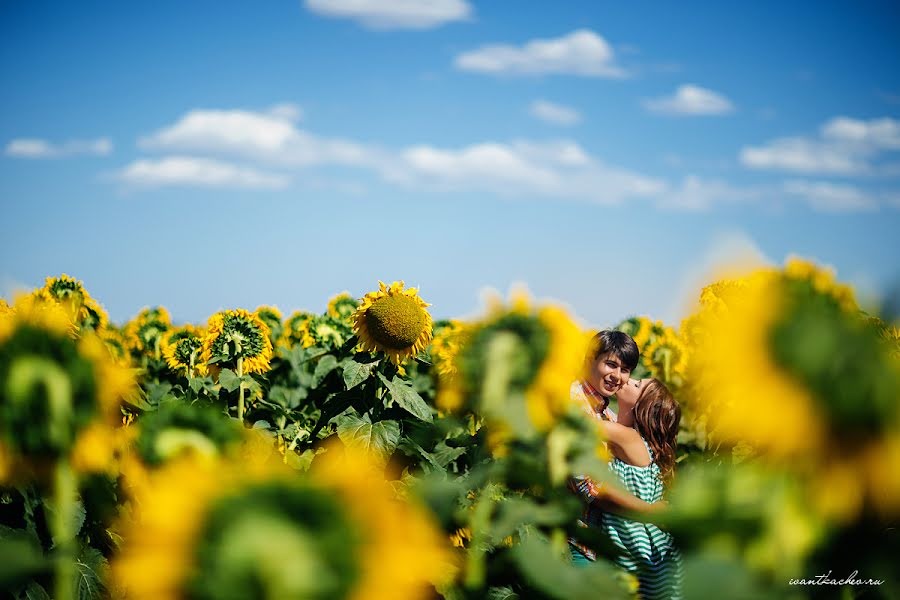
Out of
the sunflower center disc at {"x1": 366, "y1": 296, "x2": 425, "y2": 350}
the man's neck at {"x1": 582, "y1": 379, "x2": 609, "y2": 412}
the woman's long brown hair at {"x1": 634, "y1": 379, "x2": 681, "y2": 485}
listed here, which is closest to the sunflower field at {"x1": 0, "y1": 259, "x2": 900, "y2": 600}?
the man's neck at {"x1": 582, "y1": 379, "x2": 609, "y2": 412}

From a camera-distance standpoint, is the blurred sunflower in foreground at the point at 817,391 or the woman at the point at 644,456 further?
the woman at the point at 644,456

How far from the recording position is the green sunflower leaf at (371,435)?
3.67m

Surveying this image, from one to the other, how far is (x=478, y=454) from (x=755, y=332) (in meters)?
1.57

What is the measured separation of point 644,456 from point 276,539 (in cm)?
299

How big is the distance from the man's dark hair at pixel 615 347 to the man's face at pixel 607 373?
0.02m

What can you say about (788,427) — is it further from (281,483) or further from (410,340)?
(410,340)

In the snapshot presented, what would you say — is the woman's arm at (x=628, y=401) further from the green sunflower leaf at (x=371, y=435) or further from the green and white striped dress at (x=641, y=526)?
the green sunflower leaf at (x=371, y=435)

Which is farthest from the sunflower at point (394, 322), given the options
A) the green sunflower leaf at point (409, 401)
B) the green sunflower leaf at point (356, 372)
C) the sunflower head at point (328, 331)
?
the sunflower head at point (328, 331)

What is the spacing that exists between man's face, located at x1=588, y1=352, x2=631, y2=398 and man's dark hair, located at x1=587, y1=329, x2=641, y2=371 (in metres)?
0.02

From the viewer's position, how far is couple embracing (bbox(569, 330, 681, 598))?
120 inches

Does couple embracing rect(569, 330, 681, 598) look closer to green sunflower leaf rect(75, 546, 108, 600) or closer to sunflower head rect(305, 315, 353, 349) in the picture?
green sunflower leaf rect(75, 546, 108, 600)

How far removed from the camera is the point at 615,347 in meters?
3.94

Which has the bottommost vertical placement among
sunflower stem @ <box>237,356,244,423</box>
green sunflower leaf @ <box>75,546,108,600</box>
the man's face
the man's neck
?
green sunflower leaf @ <box>75,546,108,600</box>

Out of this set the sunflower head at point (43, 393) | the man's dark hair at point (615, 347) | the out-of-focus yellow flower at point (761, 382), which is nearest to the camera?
the out-of-focus yellow flower at point (761, 382)
